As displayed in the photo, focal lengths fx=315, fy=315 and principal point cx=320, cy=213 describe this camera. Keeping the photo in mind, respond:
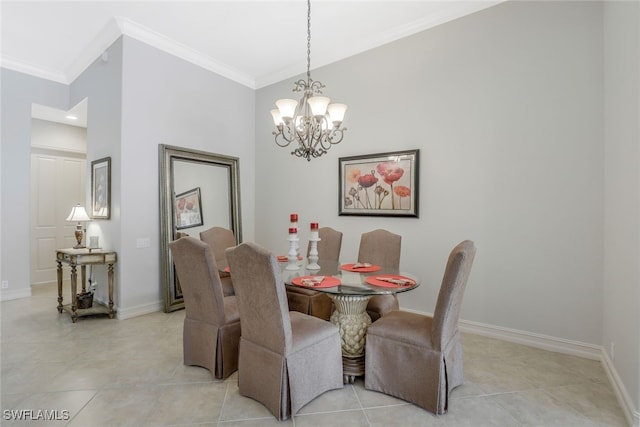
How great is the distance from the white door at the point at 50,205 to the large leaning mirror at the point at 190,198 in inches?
115

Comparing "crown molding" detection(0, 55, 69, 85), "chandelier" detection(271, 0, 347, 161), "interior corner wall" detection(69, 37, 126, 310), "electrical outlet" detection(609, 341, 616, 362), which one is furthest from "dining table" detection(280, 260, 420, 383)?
"crown molding" detection(0, 55, 69, 85)

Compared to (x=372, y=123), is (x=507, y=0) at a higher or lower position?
higher

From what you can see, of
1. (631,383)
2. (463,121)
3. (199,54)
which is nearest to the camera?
(631,383)

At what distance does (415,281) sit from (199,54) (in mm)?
4085

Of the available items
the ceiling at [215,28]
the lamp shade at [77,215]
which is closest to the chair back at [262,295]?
the ceiling at [215,28]

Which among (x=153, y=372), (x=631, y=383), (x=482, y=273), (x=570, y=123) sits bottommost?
(x=153, y=372)

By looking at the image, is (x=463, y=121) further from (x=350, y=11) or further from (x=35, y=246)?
(x=35, y=246)

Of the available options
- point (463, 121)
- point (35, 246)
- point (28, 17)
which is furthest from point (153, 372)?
point (35, 246)

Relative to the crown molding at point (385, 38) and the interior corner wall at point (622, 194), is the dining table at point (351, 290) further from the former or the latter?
the crown molding at point (385, 38)

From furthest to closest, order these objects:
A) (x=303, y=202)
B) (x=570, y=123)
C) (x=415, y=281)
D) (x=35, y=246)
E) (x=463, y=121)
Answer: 1. (x=35, y=246)
2. (x=303, y=202)
3. (x=463, y=121)
4. (x=570, y=123)
5. (x=415, y=281)

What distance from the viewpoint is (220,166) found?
4.73 metres

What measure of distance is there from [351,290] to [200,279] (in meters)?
1.10

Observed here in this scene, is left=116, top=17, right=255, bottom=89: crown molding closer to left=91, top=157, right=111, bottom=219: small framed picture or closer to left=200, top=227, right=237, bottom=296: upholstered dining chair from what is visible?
left=91, top=157, right=111, bottom=219: small framed picture

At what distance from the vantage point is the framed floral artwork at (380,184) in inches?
143
